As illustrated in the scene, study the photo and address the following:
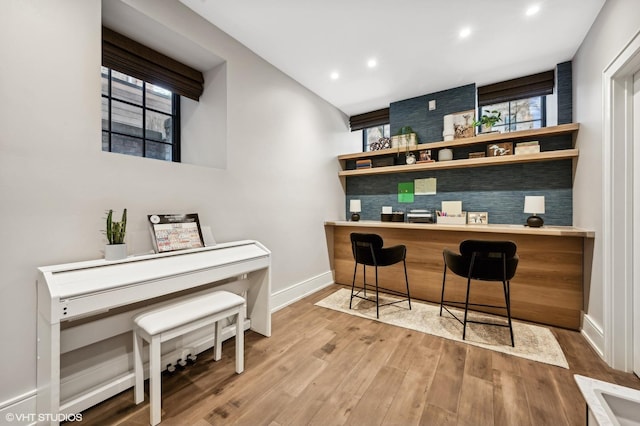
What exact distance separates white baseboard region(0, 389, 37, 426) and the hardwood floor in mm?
235

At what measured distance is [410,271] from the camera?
10.7ft

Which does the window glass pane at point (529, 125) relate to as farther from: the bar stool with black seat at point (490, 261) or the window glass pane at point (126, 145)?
the window glass pane at point (126, 145)

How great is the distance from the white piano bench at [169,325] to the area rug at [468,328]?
149 cm

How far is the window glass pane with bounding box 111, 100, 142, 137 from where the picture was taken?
2.04m

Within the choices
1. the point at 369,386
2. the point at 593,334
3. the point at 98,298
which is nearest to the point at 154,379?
the point at 98,298

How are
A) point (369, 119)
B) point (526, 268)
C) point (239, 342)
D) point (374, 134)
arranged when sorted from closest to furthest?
point (239, 342), point (526, 268), point (369, 119), point (374, 134)

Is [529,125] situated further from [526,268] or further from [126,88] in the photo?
[126,88]

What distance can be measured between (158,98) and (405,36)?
95.1 inches

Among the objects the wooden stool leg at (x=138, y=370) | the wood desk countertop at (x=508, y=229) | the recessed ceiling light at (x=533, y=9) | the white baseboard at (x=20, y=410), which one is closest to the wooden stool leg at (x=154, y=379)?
the wooden stool leg at (x=138, y=370)

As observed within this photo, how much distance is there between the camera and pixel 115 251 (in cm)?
154

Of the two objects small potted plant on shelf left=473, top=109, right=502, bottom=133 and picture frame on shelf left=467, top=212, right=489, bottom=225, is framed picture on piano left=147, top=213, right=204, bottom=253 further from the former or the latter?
small potted plant on shelf left=473, top=109, right=502, bottom=133

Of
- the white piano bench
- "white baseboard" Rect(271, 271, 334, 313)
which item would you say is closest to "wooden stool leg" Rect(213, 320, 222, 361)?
the white piano bench

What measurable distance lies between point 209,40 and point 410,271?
3297 mm

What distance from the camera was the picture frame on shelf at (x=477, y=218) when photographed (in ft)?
10.3
